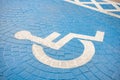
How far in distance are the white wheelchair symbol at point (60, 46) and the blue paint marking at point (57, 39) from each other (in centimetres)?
13

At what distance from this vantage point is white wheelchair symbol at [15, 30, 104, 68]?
472 centimetres

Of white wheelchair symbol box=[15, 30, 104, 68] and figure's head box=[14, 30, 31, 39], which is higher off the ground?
figure's head box=[14, 30, 31, 39]

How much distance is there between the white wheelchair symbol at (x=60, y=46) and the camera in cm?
472

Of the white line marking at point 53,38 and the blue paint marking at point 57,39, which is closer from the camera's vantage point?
the blue paint marking at point 57,39

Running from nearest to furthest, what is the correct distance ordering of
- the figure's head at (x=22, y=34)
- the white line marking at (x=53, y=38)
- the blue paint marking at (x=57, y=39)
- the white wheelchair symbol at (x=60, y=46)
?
the blue paint marking at (x=57, y=39) → the white wheelchair symbol at (x=60, y=46) → the white line marking at (x=53, y=38) → the figure's head at (x=22, y=34)

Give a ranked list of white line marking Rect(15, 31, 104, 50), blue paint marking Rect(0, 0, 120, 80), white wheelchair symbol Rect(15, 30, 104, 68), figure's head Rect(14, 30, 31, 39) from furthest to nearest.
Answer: figure's head Rect(14, 30, 31, 39) < white line marking Rect(15, 31, 104, 50) < white wheelchair symbol Rect(15, 30, 104, 68) < blue paint marking Rect(0, 0, 120, 80)

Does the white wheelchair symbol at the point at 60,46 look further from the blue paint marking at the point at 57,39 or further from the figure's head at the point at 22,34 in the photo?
the blue paint marking at the point at 57,39

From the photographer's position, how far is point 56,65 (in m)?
4.63

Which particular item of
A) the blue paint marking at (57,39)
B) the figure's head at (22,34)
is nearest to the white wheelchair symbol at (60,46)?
the figure's head at (22,34)

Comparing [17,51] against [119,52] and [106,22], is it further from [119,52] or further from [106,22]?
[106,22]

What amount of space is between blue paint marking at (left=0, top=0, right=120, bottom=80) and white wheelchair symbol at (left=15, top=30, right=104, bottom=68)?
0.42 ft

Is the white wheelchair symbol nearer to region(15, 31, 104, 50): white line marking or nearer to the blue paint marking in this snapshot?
region(15, 31, 104, 50): white line marking

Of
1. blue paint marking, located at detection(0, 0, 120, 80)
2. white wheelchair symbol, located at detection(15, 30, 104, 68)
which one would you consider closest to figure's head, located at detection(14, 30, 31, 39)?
white wheelchair symbol, located at detection(15, 30, 104, 68)

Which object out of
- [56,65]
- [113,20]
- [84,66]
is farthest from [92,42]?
[113,20]
